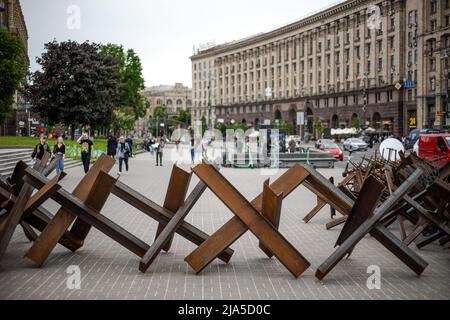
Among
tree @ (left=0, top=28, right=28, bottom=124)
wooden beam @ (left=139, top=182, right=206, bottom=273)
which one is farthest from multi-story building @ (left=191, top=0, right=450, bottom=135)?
wooden beam @ (left=139, top=182, right=206, bottom=273)

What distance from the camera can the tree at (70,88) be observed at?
59.3 metres

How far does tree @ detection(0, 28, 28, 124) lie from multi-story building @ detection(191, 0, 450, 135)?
118 feet

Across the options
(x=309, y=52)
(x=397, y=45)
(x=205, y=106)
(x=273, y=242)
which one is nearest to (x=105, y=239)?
(x=273, y=242)

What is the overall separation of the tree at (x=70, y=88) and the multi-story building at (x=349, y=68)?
28581 millimetres

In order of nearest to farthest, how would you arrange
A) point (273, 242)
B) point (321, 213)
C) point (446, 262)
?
point (273, 242) < point (446, 262) < point (321, 213)

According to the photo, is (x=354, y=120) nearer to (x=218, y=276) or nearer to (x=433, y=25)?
(x=433, y=25)

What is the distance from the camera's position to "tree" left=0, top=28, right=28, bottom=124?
48.3m

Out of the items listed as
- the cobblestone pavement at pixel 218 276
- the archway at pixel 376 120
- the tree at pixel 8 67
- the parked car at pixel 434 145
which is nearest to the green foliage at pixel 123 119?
the tree at pixel 8 67

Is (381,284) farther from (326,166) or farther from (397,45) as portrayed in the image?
(397,45)

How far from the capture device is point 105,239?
32.0 feet

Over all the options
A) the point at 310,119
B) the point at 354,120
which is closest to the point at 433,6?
the point at 354,120

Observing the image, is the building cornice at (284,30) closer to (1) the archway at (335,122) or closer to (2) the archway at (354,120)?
(2) the archway at (354,120)

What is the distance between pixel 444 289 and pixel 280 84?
369 ft

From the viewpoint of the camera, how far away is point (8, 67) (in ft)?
159
